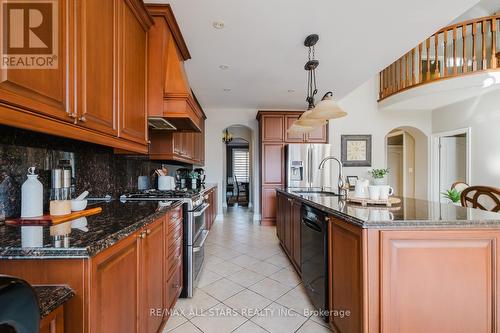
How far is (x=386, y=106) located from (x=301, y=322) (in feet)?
16.3

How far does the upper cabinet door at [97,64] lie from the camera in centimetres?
110

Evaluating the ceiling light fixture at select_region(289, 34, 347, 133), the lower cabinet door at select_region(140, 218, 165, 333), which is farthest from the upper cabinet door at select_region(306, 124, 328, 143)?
the lower cabinet door at select_region(140, 218, 165, 333)

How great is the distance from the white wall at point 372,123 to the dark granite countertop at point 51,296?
541cm

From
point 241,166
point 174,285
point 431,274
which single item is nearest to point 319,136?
point 431,274

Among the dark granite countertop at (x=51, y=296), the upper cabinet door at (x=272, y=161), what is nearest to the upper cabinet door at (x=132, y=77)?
the dark granite countertop at (x=51, y=296)

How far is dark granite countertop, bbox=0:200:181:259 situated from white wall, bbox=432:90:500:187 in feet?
17.9

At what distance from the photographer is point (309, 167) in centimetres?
466

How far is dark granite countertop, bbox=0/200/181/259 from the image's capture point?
28.0 inches

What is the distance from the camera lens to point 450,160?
499 centimetres

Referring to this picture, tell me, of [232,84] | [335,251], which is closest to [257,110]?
[232,84]

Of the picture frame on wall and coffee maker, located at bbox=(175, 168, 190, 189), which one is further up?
the picture frame on wall

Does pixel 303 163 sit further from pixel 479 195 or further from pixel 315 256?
pixel 315 256

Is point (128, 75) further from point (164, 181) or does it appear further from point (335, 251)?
point (335, 251)

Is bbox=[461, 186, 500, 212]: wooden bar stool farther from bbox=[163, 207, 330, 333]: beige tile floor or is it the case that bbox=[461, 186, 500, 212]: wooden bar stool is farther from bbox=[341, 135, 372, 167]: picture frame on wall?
bbox=[341, 135, 372, 167]: picture frame on wall
